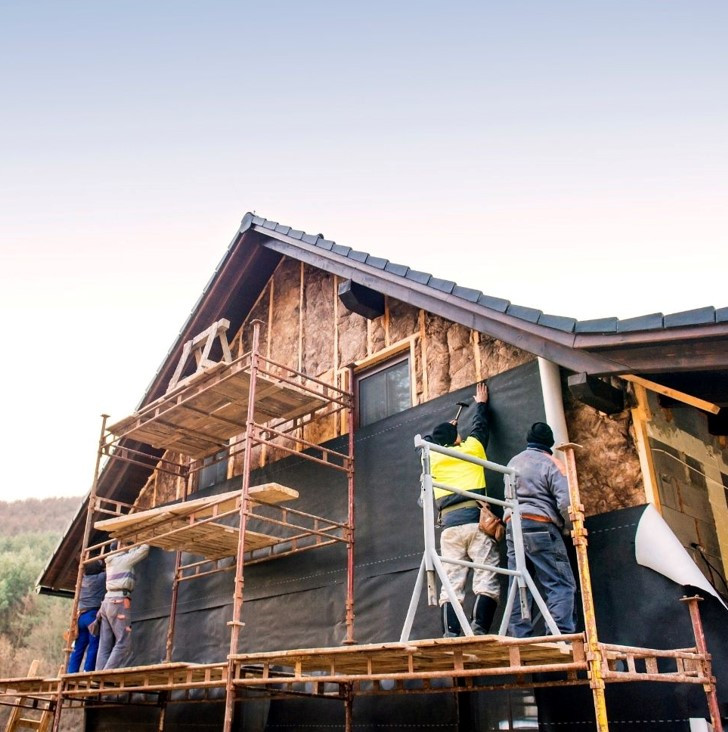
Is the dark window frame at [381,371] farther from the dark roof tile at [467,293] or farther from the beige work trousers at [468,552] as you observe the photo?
the beige work trousers at [468,552]

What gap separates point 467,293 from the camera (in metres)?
7.75

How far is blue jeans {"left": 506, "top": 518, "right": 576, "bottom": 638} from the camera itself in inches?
243

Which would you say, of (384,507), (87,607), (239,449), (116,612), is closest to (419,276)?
(384,507)

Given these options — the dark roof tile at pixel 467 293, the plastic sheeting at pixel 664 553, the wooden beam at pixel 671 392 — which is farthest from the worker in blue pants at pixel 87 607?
the wooden beam at pixel 671 392

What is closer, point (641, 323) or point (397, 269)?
point (641, 323)

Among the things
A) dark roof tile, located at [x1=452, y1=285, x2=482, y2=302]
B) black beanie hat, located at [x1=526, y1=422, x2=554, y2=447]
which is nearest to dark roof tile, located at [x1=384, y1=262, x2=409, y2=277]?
dark roof tile, located at [x1=452, y1=285, x2=482, y2=302]

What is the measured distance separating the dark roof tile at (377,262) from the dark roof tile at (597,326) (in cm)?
314

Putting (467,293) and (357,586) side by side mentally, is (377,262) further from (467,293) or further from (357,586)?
(357,586)

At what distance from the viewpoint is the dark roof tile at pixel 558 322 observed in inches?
257

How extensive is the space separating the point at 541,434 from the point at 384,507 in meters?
2.65

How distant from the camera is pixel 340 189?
16781 millimetres

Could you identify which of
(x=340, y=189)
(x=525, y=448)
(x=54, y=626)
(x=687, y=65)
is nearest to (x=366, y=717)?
(x=525, y=448)

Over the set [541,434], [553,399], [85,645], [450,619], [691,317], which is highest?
[553,399]

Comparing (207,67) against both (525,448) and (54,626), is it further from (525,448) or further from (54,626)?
(54,626)
